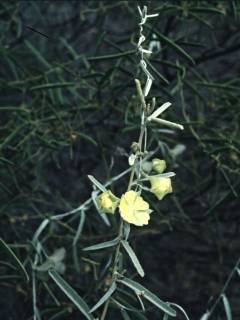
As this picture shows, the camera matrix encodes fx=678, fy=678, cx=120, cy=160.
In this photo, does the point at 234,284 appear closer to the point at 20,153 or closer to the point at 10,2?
the point at 20,153

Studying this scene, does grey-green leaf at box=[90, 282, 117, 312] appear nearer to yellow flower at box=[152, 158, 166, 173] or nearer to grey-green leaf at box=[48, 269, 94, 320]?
grey-green leaf at box=[48, 269, 94, 320]

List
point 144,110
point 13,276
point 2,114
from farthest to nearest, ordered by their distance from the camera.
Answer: point 2,114 → point 13,276 → point 144,110

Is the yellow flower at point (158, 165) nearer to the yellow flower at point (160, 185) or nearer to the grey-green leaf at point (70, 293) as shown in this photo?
the yellow flower at point (160, 185)

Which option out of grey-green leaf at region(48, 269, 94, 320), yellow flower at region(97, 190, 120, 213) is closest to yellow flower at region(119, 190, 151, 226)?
yellow flower at region(97, 190, 120, 213)

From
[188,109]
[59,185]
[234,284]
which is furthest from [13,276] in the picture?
[234,284]

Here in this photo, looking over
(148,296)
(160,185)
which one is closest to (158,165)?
(160,185)

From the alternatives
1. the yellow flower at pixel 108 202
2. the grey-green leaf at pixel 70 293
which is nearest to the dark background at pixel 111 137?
the grey-green leaf at pixel 70 293

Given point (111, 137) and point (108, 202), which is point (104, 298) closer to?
point (108, 202)
